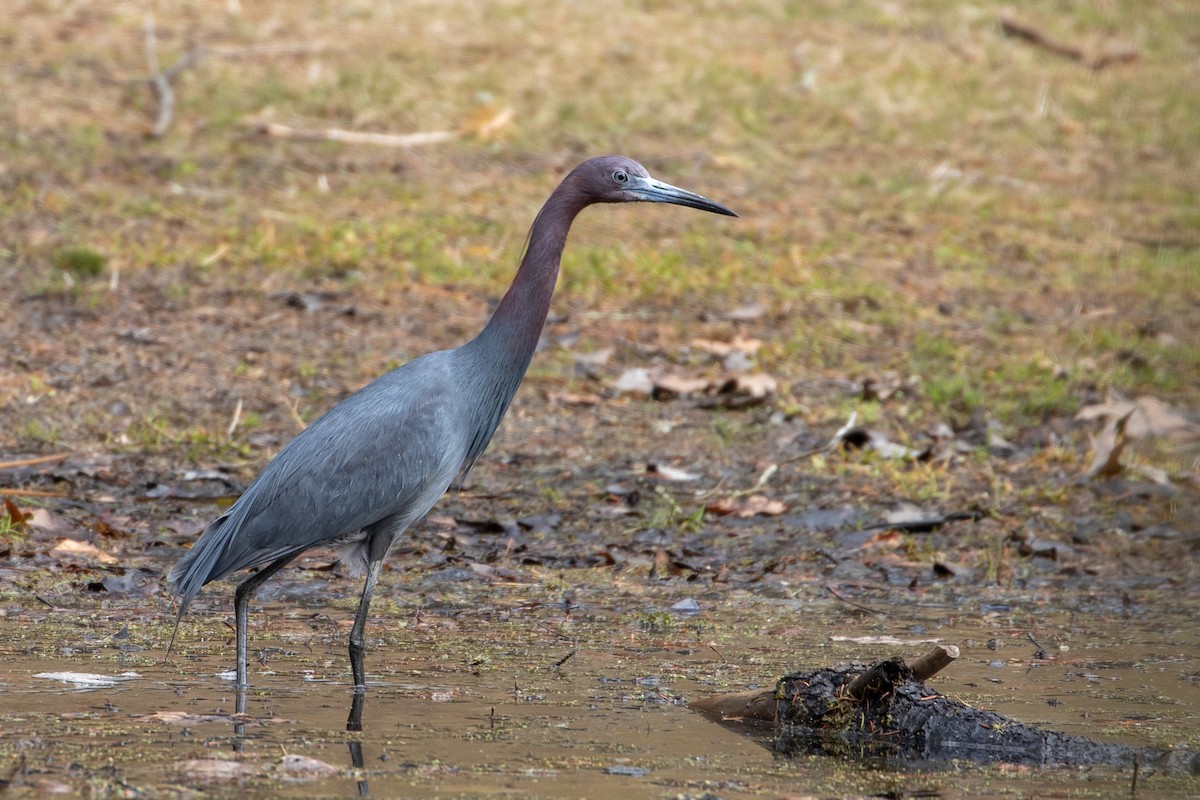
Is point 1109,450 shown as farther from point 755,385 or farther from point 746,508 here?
point 755,385

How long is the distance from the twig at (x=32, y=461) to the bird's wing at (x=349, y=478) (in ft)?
6.58

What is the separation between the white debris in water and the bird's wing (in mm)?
497

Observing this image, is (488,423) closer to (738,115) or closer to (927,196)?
(927,196)

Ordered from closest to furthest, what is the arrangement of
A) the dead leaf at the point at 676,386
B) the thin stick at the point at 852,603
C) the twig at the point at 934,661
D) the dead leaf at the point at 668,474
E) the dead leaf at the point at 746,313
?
the twig at the point at 934,661 < the thin stick at the point at 852,603 < the dead leaf at the point at 668,474 < the dead leaf at the point at 676,386 < the dead leaf at the point at 746,313

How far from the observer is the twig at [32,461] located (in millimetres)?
7309

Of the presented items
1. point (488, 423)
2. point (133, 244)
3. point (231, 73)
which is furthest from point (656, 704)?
point (231, 73)

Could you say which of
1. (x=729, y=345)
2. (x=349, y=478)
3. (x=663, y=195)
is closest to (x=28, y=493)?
(x=349, y=478)

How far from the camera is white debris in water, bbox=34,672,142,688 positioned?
503 centimetres

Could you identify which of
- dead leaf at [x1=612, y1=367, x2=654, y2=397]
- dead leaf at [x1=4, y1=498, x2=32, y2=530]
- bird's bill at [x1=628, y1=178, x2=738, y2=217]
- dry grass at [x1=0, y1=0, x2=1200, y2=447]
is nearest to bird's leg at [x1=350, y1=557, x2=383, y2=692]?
bird's bill at [x1=628, y1=178, x2=738, y2=217]

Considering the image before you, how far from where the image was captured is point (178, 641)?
580 centimetres

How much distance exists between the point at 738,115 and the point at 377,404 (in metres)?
8.91

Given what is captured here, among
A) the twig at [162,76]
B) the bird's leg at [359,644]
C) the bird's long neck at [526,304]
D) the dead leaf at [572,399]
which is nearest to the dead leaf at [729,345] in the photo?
the dead leaf at [572,399]

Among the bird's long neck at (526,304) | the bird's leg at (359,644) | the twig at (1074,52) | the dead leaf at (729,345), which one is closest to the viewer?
the bird's leg at (359,644)

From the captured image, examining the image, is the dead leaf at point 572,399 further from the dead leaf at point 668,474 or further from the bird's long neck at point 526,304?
the bird's long neck at point 526,304
